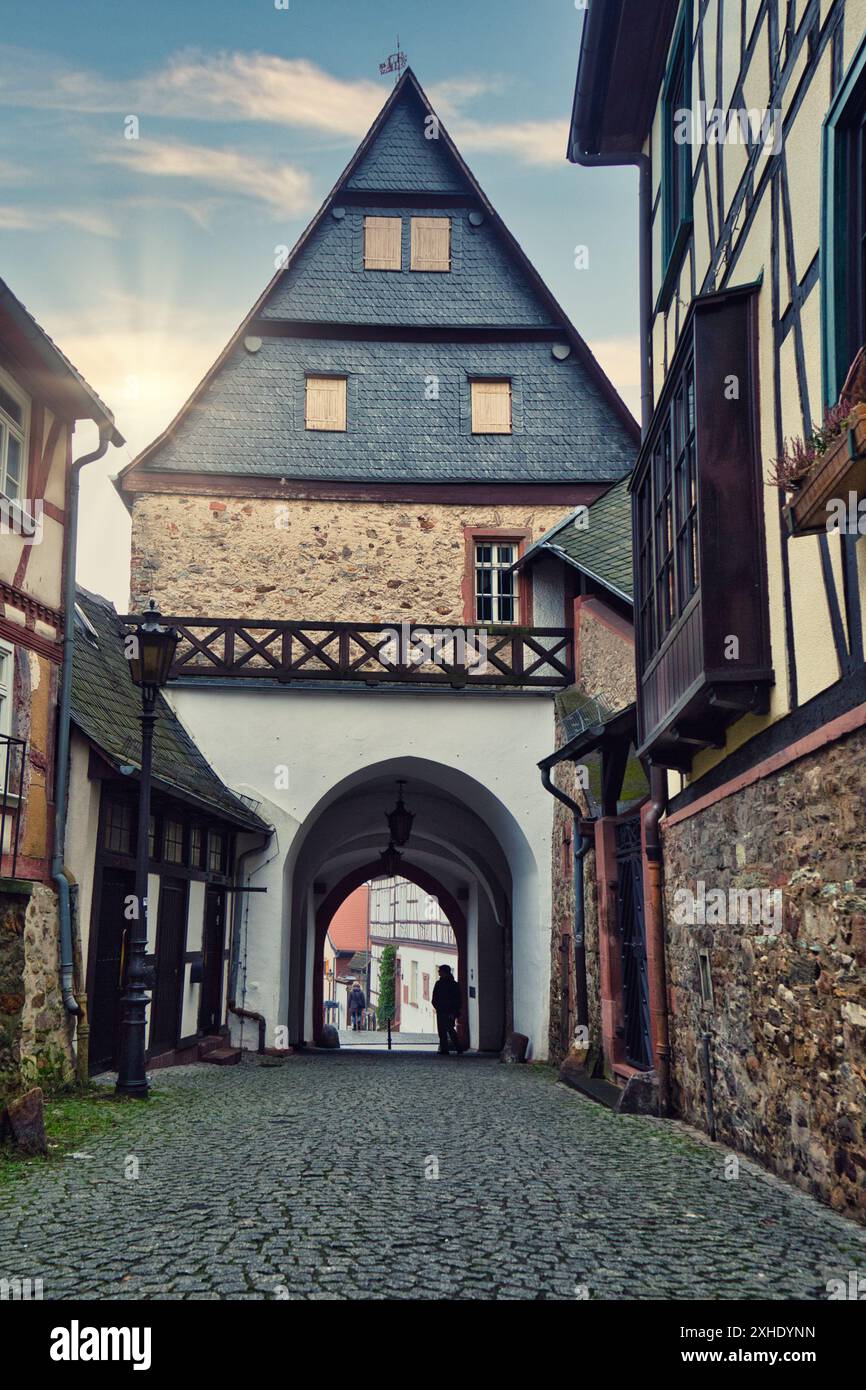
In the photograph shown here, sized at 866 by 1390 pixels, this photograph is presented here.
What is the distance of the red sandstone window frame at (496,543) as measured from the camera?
17.5 metres

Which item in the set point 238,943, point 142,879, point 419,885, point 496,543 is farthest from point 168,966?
point 419,885

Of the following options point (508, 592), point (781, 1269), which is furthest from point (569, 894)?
point (781, 1269)

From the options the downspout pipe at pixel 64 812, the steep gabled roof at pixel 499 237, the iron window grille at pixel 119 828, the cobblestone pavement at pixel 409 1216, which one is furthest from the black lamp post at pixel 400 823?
the cobblestone pavement at pixel 409 1216

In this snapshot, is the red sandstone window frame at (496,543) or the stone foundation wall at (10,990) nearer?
the stone foundation wall at (10,990)

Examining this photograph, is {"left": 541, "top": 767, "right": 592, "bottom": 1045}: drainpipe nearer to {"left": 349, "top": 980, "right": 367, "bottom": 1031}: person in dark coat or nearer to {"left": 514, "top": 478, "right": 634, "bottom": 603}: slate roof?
{"left": 514, "top": 478, "right": 634, "bottom": 603}: slate roof

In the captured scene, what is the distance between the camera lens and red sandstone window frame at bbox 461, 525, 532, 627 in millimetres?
17469

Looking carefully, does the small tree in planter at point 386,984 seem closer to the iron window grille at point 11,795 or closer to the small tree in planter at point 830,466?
the iron window grille at point 11,795

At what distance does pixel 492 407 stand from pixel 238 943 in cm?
831

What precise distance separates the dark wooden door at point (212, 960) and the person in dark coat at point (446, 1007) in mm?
5742

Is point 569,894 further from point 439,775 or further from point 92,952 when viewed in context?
→ point 92,952

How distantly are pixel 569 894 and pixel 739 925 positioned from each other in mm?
7620

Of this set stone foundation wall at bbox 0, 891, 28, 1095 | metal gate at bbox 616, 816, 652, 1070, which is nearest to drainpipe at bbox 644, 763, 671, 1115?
metal gate at bbox 616, 816, 652, 1070

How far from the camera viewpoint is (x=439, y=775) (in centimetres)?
1742

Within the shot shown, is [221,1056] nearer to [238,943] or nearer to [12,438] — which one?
[238,943]
